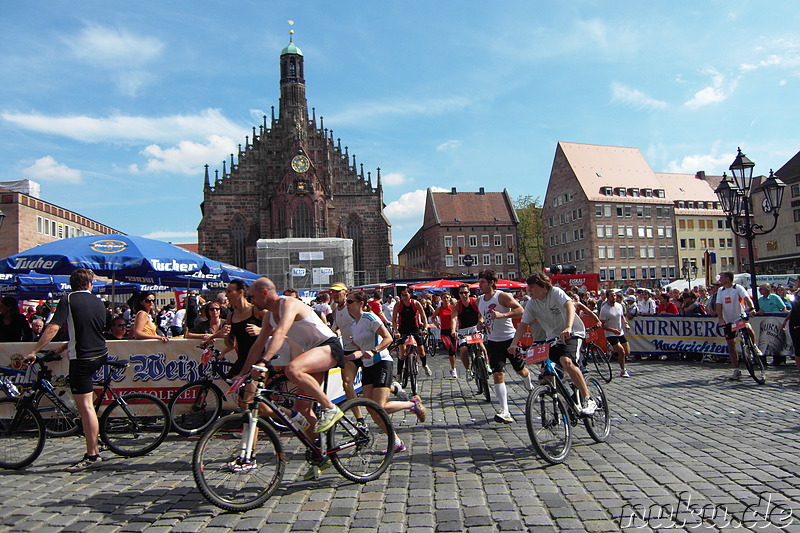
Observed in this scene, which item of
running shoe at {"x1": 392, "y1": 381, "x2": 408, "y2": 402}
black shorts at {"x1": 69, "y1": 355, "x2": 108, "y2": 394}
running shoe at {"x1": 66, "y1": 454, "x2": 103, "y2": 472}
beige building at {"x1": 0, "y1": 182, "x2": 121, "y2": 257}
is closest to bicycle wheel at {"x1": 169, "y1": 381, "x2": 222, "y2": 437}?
running shoe at {"x1": 66, "y1": 454, "x2": 103, "y2": 472}

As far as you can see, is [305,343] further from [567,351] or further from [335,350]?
[567,351]

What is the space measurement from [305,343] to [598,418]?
3.18 m

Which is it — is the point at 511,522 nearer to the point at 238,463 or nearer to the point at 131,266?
the point at 238,463

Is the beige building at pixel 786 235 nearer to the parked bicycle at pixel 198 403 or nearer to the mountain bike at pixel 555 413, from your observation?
the mountain bike at pixel 555 413

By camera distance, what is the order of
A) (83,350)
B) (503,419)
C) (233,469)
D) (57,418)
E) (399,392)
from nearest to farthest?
(233,469)
(83,350)
(399,392)
(57,418)
(503,419)

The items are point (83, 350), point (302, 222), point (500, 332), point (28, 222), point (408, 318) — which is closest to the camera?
point (83, 350)

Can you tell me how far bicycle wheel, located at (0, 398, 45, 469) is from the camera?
19.6 feet

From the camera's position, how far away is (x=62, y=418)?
6.93m

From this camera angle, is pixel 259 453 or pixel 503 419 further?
pixel 503 419

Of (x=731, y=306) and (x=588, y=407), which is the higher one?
(x=731, y=306)

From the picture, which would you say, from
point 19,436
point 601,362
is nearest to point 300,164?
point 601,362

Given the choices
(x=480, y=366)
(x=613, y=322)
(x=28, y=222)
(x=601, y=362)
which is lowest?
(x=601, y=362)

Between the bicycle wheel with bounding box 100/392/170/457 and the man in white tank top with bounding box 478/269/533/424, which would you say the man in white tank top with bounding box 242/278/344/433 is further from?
the man in white tank top with bounding box 478/269/533/424

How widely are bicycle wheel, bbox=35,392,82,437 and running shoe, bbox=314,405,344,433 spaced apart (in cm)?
312
